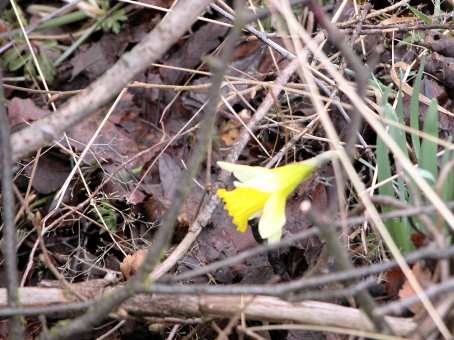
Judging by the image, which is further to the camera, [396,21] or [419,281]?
[396,21]

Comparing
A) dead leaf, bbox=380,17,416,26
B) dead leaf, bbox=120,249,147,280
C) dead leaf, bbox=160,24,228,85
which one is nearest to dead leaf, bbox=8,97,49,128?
dead leaf, bbox=160,24,228,85

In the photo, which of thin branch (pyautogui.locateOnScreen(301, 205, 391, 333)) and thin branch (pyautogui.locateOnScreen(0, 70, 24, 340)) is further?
thin branch (pyautogui.locateOnScreen(0, 70, 24, 340))

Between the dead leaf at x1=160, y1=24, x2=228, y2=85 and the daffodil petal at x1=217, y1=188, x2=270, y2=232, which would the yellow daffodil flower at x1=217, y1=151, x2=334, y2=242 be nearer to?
the daffodil petal at x1=217, y1=188, x2=270, y2=232

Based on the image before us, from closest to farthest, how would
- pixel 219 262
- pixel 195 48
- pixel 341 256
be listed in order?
1. pixel 341 256
2. pixel 219 262
3. pixel 195 48

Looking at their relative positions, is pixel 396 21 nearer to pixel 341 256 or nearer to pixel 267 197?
pixel 267 197

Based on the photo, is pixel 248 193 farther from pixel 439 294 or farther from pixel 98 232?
pixel 98 232

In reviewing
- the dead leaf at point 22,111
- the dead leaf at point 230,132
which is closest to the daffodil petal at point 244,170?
the dead leaf at point 230,132

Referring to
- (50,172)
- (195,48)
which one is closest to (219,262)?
(50,172)

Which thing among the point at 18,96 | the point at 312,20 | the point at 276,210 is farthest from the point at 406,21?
the point at 18,96
